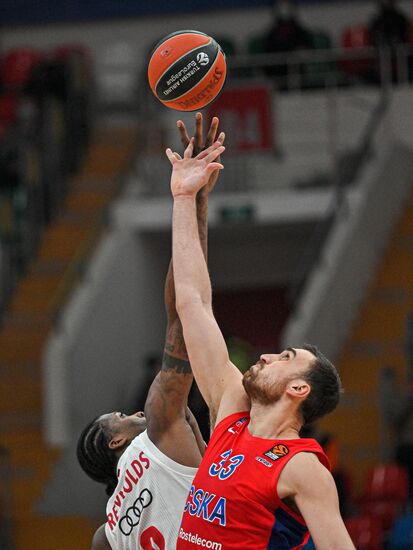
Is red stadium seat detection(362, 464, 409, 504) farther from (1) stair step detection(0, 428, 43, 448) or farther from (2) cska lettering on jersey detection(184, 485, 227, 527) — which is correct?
(2) cska lettering on jersey detection(184, 485, 227, 527)

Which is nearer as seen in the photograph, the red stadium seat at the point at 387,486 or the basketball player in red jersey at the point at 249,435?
the basketball player in red jersey at the point at 249,435

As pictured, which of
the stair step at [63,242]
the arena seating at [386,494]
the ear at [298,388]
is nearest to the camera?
the ear at [298,388]

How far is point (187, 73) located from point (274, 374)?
1233 mm

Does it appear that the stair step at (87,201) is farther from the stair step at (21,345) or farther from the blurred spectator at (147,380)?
the blurred spectator at (147,380)

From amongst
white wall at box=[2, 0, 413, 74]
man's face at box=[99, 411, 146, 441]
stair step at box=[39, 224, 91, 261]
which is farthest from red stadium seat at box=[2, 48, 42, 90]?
man's face at box=[99, 411, 146, 441]

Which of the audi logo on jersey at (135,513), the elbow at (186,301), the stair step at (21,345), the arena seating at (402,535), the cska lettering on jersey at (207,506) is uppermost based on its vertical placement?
the elbow at (186,301)

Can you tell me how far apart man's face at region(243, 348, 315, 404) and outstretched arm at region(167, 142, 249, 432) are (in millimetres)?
153

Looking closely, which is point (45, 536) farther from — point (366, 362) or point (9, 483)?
point (366, 362)

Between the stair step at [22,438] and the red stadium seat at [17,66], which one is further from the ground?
the red stadium seat at [17,66]

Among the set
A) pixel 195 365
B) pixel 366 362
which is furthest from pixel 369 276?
pixel 195 365

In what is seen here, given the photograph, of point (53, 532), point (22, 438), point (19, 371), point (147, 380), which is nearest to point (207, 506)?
point (53, 532)

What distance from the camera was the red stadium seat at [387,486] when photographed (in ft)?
35.4

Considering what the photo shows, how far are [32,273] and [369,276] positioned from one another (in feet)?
13.1

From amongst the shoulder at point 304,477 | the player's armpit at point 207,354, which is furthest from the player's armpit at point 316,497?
the player's armpit at point 207,354
